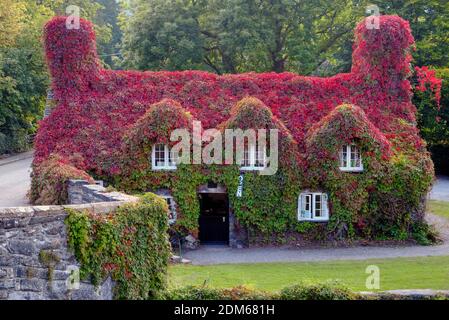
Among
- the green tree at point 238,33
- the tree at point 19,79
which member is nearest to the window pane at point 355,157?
the green tree at point 238,33

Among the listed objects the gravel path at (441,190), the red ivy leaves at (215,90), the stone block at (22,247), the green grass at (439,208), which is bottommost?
the green grass at (439,208)

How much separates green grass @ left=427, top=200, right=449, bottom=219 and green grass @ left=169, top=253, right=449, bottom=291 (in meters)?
7.49

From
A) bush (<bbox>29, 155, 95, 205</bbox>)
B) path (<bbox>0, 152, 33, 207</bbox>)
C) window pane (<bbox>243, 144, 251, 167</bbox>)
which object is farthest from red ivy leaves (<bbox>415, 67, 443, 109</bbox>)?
bush (<bbox>29, 155, 95, 205</bbox>)

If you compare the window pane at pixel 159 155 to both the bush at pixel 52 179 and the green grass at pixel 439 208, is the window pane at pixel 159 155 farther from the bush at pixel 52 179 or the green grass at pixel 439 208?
the green grass at pixel 439 208

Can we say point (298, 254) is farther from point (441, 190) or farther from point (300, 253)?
point (441, 190)

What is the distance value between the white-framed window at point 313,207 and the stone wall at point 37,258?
665 inches

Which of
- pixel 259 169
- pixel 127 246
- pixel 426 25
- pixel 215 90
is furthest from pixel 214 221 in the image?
pixel 426 25

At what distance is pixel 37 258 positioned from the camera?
517 inches

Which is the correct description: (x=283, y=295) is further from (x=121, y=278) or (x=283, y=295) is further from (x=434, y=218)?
(x=434, y=218)

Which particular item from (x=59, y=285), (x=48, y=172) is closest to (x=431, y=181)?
(x=48, y=172)

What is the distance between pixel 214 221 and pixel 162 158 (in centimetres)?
329

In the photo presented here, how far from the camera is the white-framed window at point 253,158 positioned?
29.6 m

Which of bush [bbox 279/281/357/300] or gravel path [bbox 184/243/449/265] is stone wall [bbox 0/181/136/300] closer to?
bush [bbox 279/281/357/300]

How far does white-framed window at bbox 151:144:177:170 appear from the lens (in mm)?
29781
